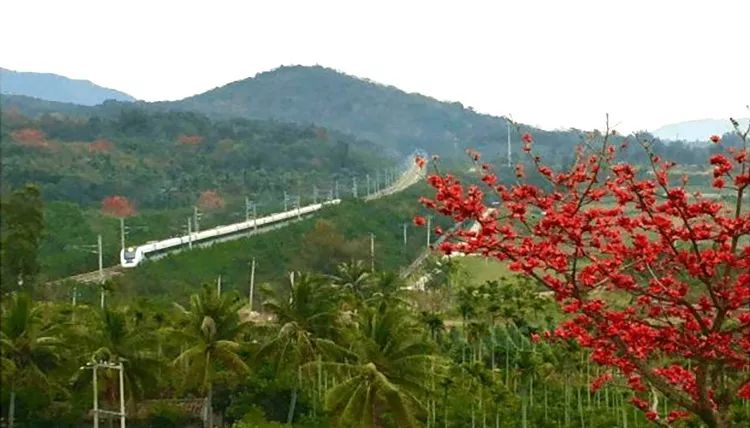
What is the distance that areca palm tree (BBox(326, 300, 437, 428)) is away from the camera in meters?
23.3

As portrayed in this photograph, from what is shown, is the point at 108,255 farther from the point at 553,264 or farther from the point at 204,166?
the point at 553,264

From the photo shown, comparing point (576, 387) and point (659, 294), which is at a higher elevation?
point (659, 294)

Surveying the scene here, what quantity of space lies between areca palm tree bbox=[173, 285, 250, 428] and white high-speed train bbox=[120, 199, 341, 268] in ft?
106

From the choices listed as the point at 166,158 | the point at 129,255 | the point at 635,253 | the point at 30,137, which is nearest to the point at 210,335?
the point at 635,253

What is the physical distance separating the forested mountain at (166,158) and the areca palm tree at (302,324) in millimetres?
51770

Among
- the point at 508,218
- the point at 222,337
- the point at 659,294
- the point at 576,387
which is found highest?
the point at 508,218

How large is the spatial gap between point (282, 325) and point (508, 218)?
70.7ft

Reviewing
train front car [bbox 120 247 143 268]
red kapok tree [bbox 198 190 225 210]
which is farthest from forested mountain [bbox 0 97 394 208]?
train front car [bbox 120 247 143 268]

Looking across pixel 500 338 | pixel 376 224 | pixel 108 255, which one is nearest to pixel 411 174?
pixel 376 224

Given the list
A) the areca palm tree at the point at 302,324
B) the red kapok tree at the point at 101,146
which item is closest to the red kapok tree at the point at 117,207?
the red kapok tree at the point at 101,146

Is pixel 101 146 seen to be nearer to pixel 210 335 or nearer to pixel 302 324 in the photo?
pixel 210 335

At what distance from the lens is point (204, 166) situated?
112 m

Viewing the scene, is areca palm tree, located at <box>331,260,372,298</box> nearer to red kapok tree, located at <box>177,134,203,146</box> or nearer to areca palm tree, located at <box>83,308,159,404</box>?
areca palm tree, located at <box>83,308,159,404</box>

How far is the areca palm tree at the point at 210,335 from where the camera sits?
94.5 ft
